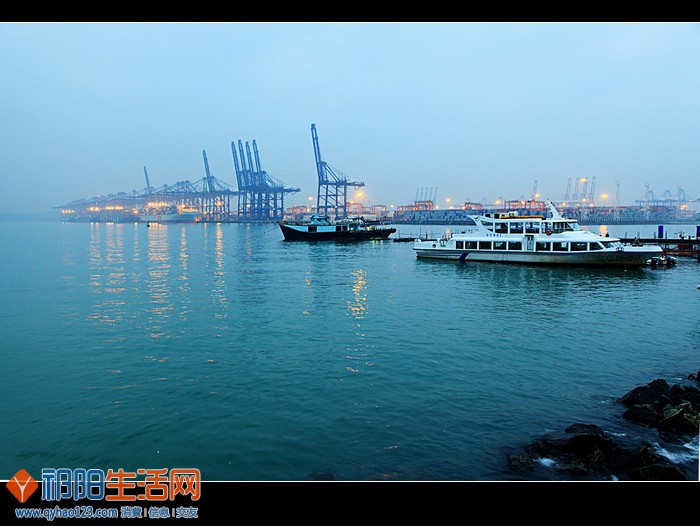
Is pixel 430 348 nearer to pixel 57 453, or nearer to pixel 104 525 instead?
pixel 57 453

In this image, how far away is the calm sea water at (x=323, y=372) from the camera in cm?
877

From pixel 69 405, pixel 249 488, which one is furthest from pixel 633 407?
pixel 69 405

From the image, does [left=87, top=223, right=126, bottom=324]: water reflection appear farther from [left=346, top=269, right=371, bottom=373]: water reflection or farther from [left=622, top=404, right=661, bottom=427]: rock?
[left=622, top=404, right=661, bottom=427]: rock

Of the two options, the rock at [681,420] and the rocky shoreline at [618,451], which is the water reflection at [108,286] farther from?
the rock at [681,420]

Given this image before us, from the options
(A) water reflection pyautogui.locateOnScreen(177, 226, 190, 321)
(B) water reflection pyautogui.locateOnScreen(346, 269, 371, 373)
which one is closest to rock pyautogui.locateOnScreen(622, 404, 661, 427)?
(B) water reflection pyautogui.locateOnScreen(346, 269, 371, 373)

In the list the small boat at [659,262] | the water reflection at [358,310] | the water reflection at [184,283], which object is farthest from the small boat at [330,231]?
the small boat at [659,262]

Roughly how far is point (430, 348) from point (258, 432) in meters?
7.42

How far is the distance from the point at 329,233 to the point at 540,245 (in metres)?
42.6

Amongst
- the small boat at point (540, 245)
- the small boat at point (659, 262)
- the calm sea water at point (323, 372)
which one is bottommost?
the calm sea water at point (323, 372)

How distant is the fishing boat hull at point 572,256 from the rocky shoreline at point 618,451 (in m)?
29.2

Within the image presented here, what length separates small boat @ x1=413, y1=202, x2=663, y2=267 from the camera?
1443 inches

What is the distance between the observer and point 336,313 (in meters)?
21.3

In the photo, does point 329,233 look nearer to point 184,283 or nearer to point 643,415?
point 184,283

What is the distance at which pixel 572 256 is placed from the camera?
37500 mm
